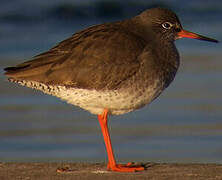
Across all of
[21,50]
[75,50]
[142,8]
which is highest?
[142,8]

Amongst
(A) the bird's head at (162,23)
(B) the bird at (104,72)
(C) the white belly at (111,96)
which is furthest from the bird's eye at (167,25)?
(C) the white belly at (111,96)

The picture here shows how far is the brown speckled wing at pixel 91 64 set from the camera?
9.34m

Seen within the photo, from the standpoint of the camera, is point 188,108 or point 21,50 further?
point 21,50

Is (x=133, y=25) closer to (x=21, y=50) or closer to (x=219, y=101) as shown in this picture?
(x=219, y=101)

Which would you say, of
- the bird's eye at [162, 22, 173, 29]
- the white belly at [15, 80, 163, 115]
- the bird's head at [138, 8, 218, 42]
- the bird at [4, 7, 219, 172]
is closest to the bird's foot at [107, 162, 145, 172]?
the bird at [4, 7, 219, 172]

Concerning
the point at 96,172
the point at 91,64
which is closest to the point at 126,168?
the point at 96,172

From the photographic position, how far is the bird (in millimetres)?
9305

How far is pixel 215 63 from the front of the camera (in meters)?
15.7

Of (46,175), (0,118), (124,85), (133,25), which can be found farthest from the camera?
(0,118)

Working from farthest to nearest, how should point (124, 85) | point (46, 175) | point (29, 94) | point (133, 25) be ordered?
point (29, 94) → point (133, 25) → point (124, 85) → point (46, 175)

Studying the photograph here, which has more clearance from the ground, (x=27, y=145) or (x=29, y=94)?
(x=29, y=94)

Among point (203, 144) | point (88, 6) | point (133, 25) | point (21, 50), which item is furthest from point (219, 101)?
point (88, 6)

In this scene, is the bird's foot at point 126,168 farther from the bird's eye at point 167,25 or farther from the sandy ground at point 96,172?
the bird's eye at point 167,25

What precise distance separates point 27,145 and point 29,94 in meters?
2.47
